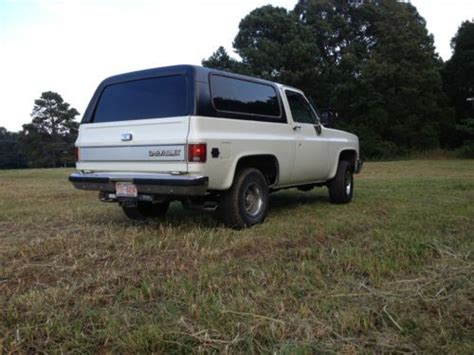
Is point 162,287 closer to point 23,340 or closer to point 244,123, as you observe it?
point 23,340

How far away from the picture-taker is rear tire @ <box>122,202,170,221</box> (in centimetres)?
672

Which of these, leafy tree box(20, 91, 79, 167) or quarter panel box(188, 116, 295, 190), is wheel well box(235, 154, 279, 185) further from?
leafy tree box(20, 91, 79, 167)

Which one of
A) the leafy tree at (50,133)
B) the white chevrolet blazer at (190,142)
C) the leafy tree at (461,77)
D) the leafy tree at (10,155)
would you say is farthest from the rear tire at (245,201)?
the leafy tree at (10,155)

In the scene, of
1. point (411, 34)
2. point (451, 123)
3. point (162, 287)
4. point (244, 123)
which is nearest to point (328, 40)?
point (411, 34)

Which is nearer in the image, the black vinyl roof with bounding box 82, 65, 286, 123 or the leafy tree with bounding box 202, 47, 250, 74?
the black vinyl roof with bounding box 82, 65, 286, 123

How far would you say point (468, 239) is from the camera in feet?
15.9

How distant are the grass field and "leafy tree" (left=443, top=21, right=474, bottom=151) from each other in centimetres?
3337

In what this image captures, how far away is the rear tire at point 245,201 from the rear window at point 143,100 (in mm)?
1118

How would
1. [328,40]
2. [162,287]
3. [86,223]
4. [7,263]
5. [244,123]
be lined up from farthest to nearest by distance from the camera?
[328,40]
[86,223]
[244,123]
[7,263]
[162,287]

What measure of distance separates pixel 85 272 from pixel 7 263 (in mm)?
884

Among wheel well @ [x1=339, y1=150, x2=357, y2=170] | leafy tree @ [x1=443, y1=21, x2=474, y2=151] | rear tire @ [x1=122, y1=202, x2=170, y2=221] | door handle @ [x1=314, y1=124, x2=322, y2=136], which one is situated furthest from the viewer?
leafy tree @ [x1=443, y1=21, x2=474, y2=151]

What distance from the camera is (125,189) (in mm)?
5551

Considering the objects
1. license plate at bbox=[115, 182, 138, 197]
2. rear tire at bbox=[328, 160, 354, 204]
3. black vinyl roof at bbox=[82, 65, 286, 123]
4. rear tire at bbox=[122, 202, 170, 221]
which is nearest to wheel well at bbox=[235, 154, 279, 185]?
black vinyl roof at bbox=[82, 65, 286, 123]

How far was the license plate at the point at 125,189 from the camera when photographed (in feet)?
18.0
